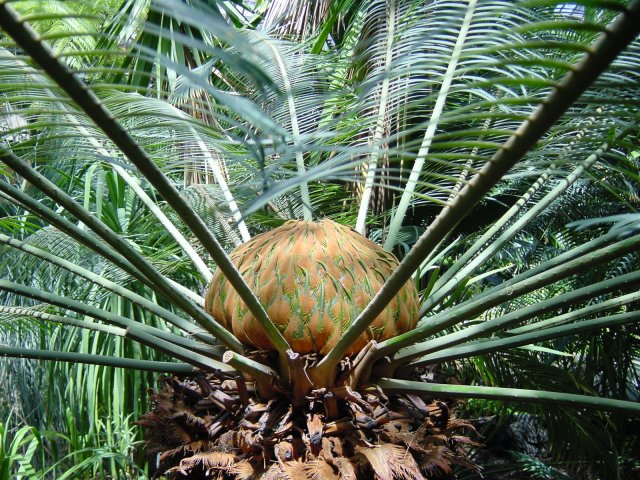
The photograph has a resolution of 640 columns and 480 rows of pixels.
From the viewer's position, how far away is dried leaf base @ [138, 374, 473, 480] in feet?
4.20

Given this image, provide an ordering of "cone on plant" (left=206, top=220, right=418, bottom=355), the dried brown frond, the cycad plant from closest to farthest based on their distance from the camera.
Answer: the cycad plant
the dried brown frond
"cone on plant" (left=206, top=220, right=418, bottom=355)

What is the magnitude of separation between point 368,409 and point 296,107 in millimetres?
1132

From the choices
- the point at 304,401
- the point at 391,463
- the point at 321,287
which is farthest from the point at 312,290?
the point at 391,463

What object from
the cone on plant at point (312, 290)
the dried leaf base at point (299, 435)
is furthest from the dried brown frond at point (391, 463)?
the cone on plant at point (312, 290)

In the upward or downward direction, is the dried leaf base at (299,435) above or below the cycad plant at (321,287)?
below

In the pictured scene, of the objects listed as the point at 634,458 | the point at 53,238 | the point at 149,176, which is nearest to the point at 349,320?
the point at 149,176

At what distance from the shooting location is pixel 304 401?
1.37 m

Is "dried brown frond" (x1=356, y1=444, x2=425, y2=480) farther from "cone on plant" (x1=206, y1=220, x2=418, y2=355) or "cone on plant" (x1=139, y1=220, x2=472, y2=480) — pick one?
"cone on plant" (x1=206, y1=220, x2=418, y2=355)

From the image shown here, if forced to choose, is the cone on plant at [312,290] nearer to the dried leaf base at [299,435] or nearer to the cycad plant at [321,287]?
the cycad plant at [321,287]

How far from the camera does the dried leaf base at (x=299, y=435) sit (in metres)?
1.28

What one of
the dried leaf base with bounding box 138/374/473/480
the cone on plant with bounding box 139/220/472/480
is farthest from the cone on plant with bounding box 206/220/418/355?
the dried leaf base with bounding box 138/374/473/480

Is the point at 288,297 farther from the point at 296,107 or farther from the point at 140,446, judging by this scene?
the point at 140,446

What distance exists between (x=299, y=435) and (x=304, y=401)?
7cm

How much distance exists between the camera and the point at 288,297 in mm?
1425
